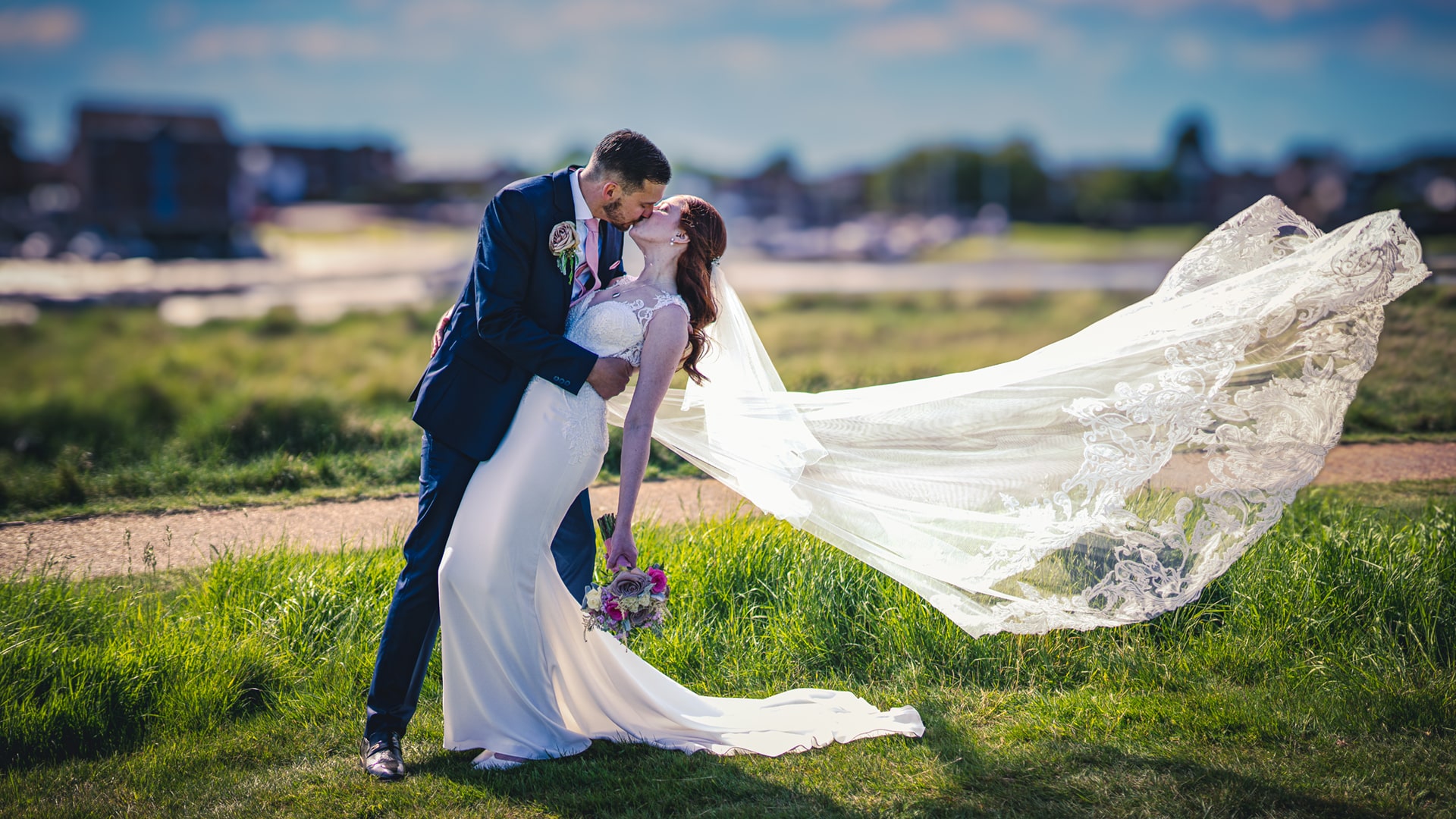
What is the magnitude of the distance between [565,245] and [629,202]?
28 cm

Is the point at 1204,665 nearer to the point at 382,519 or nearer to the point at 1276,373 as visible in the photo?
the point at 1276,373

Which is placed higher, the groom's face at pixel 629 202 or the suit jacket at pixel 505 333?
the groom's face at pixel 629 202

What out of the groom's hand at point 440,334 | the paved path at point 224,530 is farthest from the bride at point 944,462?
the paved path at point 224,530

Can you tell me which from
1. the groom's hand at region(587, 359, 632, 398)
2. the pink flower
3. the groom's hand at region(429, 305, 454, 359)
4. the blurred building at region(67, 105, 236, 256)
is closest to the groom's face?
the groom's hand at region(587, 359, 632, 398)

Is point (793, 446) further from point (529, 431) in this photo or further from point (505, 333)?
point (505, 333)

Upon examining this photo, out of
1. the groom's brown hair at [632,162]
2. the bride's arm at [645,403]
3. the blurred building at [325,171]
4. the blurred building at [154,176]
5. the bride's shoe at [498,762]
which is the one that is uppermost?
the blurred building at [325,171]

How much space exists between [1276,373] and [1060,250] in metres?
64.8

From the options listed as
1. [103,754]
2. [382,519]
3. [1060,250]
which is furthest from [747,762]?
[1060,250]

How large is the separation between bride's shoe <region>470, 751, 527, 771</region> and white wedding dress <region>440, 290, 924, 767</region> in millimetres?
22

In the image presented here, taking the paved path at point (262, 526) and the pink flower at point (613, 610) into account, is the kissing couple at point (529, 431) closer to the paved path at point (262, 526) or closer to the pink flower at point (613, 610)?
the pink flower at point (613, 610)

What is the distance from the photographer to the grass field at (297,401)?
743cm

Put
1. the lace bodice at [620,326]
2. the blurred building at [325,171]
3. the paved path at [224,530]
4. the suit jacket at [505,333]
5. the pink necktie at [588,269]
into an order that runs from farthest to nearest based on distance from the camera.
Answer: the blurred building at [325,171]
the paved path at [224,530]
the pink necktie at [588,269]
the lace bodice at [620,326]
the suit jacket at [505,333]

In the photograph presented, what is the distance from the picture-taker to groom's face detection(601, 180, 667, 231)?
373 cm

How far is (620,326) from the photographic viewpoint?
3791 millimetres
